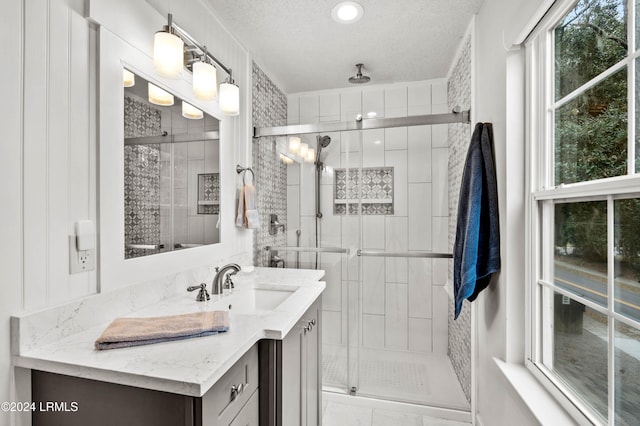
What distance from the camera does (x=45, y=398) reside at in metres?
0.87

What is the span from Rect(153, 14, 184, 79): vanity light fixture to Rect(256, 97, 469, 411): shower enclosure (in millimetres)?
999

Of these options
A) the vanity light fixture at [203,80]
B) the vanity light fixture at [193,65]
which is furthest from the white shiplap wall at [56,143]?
the vanity light fixture at [203,80]

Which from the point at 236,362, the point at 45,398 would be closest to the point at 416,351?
the point at 236,362

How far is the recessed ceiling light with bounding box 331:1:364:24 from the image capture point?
171 cm

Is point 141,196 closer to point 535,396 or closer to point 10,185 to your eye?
point 10,185

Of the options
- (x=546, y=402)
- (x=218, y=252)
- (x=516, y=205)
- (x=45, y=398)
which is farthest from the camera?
(x=218, y=252)

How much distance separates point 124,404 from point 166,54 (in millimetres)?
1209

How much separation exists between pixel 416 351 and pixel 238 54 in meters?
2.51

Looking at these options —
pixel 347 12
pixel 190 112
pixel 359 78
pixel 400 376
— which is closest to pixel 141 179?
pixel 190 112

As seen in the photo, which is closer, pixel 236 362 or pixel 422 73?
pixel 236 362

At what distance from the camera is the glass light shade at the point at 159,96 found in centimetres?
131

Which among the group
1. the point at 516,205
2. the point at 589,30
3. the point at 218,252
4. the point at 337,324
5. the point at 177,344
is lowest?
the point at 337,324

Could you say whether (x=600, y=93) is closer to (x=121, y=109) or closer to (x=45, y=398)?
(x=121, y=109)

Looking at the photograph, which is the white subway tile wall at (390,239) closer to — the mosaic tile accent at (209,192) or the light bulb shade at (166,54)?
the mosaic tile accent at (209,192)
